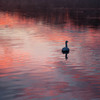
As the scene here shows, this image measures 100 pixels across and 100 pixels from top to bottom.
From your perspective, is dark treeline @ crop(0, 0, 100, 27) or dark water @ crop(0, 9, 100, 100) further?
dark treeline @ crop(0, 0, 100, 27)

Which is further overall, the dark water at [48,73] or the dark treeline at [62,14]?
the dark treeline at [62,14]

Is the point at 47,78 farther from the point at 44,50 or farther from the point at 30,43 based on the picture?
the point at 30,43

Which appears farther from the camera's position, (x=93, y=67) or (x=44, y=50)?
(x=44, y=50)

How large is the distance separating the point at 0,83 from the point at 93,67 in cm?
861

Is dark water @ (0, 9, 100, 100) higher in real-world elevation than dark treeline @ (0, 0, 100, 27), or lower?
lower

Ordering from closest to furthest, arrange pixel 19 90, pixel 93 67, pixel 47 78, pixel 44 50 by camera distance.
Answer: pixel 19 90 < pixel 47 78 < pixel 93 67 < pixel 44 50

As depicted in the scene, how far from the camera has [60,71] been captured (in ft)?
69.9

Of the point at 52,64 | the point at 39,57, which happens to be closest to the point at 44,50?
the point at 39,57

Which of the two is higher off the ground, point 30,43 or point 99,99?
point 30,43

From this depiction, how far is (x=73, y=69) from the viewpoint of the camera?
71.7ft

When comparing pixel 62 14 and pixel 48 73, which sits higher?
pixel 62 14

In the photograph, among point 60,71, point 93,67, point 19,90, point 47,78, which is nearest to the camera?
point 19,90

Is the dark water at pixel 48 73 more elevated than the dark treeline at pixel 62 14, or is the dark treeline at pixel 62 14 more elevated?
the dark treeline at pixel 62 14

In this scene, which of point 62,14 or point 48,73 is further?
point 62,14
